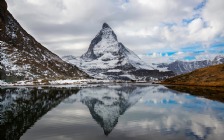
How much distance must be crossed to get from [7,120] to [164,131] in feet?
80.3

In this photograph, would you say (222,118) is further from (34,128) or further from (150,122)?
(34,128)

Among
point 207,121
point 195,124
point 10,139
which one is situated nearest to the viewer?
point 10,139

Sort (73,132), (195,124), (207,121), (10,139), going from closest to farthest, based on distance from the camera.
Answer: (10,139)
(73,132)
(195,124)
(207,121)

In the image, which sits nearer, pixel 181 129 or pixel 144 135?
pixel 144 135

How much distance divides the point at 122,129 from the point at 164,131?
18.6 feet

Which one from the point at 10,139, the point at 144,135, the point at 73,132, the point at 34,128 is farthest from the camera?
the point at 34,128

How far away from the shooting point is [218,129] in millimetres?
38250

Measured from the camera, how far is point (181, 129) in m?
38.7

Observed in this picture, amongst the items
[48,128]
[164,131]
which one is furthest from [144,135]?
[48,128]

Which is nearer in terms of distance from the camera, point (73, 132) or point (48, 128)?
point (73, 132)

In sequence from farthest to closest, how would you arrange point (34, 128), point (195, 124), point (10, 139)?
1. point (195, 124)
2. point (34, 128)
3. point (10, 139)

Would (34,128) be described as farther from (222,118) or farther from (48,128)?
(222,118)

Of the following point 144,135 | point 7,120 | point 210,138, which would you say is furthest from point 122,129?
point 7,120

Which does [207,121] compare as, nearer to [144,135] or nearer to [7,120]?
[144,135]
